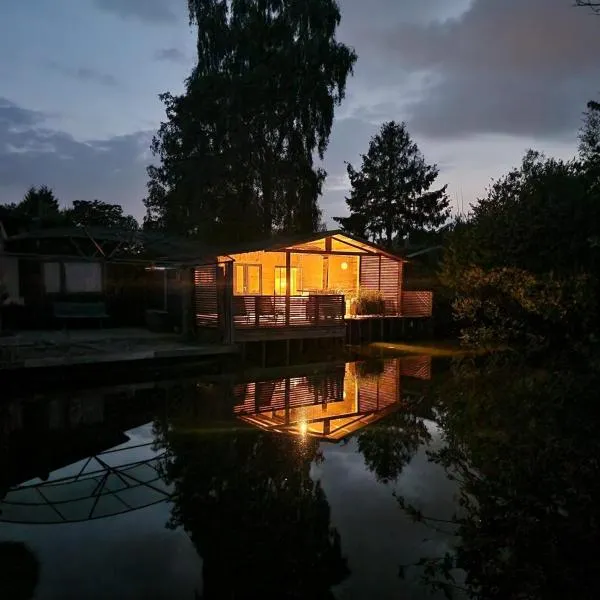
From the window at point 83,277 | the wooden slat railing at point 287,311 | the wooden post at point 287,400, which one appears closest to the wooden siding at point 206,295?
the wooden slat railing at point 287,311

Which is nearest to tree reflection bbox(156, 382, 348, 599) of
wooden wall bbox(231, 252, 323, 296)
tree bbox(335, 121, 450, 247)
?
wooden wall bbox(231, 252, 323, 296)

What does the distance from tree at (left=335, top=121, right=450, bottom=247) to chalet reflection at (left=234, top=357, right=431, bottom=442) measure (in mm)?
26833

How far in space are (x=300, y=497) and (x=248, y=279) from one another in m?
16.1

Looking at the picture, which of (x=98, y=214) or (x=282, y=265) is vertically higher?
(x=98, y=214)

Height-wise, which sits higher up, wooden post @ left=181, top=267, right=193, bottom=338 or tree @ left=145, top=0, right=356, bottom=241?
tree @ left=145, top=0, right=356, bottom=241

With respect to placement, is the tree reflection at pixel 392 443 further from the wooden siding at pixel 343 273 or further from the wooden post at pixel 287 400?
the wooden siding at pixel 343 273

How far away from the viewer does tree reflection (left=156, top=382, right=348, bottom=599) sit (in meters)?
4.30

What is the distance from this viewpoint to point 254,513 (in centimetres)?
552

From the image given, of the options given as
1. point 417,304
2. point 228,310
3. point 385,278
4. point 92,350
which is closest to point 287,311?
point 228,310

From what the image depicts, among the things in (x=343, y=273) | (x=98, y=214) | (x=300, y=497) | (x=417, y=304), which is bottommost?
(x=300, y=497)

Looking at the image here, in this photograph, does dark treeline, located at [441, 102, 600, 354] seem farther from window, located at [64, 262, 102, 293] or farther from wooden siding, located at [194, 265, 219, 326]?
window, located at [64, 262, 102, 293]

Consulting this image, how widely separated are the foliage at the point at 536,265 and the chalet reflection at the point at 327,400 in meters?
2.35

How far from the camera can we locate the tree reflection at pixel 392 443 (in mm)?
7086

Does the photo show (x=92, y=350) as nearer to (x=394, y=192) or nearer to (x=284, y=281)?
(x=284, y=281)
